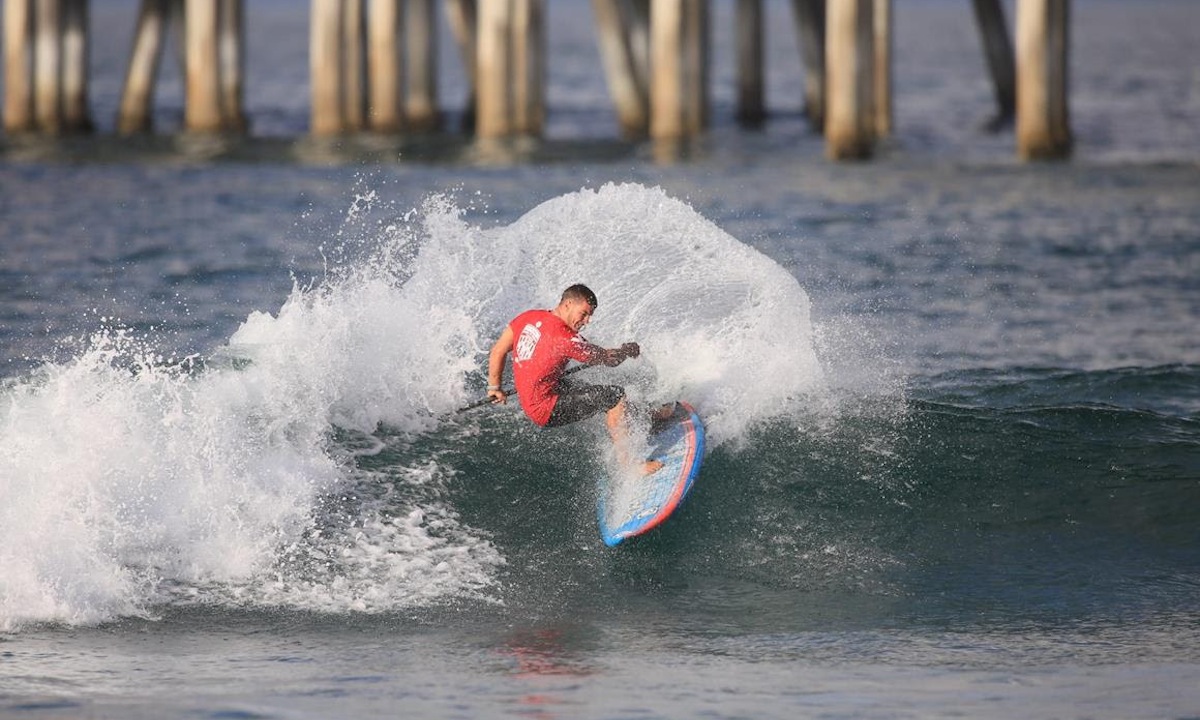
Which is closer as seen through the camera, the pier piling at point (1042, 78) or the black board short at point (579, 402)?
the black board short at point (579, 402)

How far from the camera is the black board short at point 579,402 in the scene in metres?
11.2

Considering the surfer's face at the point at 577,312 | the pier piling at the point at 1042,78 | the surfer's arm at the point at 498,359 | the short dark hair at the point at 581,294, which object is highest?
the pier piling at the point at 1042,78

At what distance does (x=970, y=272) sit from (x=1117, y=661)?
1125 centimetres

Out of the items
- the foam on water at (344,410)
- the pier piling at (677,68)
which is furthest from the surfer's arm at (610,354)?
the pier piling at (677,68)

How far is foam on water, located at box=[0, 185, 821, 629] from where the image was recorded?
10164 millimetres

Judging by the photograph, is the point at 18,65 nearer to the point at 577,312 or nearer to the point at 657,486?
the point at 577,312

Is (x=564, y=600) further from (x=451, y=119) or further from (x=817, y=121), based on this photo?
(x=451, y=119)

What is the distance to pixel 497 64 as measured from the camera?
25.5 m

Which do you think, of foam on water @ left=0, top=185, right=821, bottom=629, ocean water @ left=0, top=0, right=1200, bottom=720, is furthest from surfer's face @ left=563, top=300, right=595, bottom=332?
foam on water @ left=0, top=185, right=821, bottom=629

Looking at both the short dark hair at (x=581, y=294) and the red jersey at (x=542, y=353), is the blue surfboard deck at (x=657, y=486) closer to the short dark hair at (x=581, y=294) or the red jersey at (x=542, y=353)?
the red jersey at (x=542, y=353)

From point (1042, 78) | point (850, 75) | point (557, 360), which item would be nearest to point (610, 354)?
point (557, 360)

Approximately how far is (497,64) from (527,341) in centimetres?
1514

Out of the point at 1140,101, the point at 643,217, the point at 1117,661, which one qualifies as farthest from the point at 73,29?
the point at 1140,101

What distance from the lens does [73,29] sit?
97.3ft
